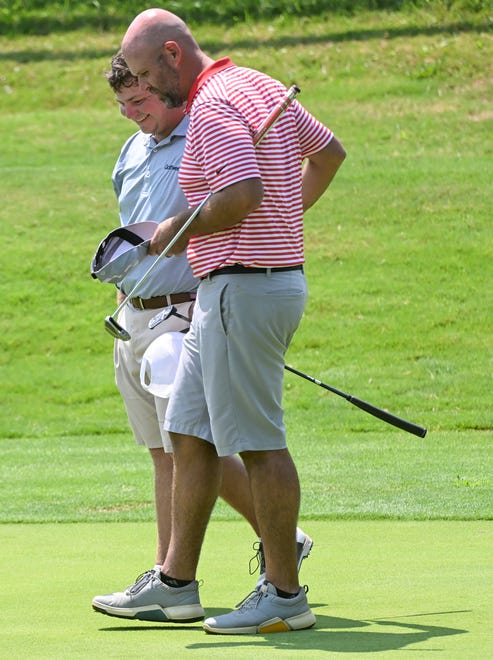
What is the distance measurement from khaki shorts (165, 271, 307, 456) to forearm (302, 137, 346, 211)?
1.95 ft

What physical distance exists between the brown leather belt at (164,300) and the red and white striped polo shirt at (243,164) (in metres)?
0.70

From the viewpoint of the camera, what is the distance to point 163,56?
4.59 meters

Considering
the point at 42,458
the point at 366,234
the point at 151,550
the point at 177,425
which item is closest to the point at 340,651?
the point at 177,425

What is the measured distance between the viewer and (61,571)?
17.7ft

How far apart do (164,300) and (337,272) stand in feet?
41.1

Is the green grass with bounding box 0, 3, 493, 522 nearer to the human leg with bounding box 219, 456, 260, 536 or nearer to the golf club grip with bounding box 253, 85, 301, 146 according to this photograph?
the human leg with bounding box 219, 456, 260, 536

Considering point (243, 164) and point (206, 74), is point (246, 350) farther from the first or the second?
point (206, 74)

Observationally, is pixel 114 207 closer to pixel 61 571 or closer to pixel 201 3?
pixel 201 3

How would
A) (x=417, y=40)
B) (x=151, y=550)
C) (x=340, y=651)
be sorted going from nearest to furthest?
(x=340, y=651)
(x=151, y=550)
(x=417, y=40)

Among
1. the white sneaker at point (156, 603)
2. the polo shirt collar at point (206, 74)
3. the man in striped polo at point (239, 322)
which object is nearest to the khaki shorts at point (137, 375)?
the man in striped polo at point (239, 322)

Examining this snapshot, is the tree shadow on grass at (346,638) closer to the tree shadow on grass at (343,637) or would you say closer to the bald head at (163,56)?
the tree shadow on grass at (343,637)

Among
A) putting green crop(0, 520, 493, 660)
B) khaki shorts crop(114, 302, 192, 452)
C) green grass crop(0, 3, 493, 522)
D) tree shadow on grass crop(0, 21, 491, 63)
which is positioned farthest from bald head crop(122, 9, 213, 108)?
tree shadow on grass crop(0, 21, 491, 63)

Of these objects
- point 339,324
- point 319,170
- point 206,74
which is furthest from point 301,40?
point 206,74

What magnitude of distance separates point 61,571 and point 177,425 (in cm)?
118
